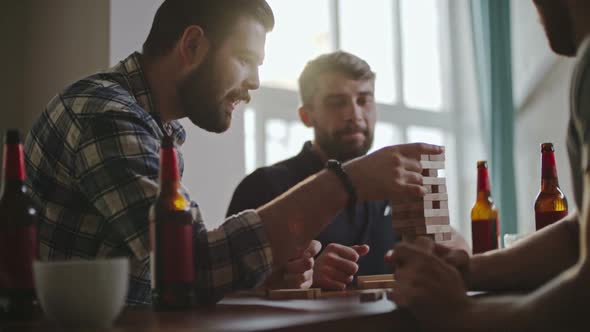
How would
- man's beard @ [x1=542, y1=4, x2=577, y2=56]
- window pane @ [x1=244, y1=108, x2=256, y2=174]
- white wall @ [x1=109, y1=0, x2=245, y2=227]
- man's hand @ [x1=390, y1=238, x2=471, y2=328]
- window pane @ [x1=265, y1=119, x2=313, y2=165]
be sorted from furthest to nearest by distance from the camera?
window pane @ [x1=265, y1=119, x2=313, y2=165], window pane @ [x1=244, y1=108, x2=256, y2=174], white wall @ [x1=109, y1=0, x2=245, y2=227], man's beard @ [x1=542, y1=4, x2=577, y2=56], man's hand @ [x1=390, y1=238, x2=471, y2=328]

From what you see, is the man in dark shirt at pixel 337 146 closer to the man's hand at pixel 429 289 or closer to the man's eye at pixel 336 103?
the man's eye at pixel 336 103

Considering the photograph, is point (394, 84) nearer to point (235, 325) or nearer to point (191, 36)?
point (191, 36)

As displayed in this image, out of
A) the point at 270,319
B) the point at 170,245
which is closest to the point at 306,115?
the point at 170,245

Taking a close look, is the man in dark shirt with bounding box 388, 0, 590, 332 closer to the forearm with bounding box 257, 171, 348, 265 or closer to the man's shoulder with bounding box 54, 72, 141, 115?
the forearm with bounding box 257, 171, 348, 265

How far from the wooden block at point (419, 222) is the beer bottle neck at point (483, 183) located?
0.72 feet

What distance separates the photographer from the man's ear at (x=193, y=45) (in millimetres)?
1702

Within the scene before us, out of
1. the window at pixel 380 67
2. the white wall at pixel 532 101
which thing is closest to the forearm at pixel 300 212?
→ the window at pixel 380 67

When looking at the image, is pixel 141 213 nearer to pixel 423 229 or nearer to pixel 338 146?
pixel 423 229

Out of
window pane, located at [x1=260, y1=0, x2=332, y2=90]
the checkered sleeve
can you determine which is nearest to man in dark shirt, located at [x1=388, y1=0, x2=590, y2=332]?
the checkered sleeve

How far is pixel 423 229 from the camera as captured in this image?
4.82 feet

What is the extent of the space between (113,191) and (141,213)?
8 cm

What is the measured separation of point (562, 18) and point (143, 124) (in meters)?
0.83

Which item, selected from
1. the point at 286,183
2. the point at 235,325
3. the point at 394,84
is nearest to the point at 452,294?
the point at 235,325

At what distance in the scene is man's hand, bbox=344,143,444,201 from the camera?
137 centimetres
